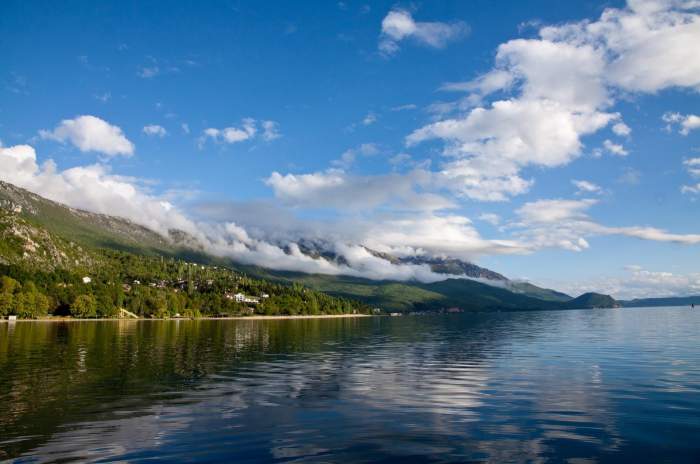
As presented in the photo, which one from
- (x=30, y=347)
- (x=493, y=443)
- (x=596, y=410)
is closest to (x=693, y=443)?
(x=596, y=410)

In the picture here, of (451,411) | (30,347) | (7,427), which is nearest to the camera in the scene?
(7,427)

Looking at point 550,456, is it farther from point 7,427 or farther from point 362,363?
point 362,363

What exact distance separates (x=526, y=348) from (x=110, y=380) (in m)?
71.9

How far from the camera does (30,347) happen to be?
91250 mm

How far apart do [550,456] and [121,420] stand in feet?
89.4

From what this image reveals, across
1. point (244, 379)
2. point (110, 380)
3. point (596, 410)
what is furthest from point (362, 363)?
point (596, 410)

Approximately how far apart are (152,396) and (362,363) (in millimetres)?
33020

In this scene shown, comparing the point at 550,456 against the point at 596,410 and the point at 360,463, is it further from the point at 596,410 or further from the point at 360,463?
the point at 596,410

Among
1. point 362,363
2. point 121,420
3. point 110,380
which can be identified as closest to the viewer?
point 121,420

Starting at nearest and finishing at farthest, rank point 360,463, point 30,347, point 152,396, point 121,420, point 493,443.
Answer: point 360,463, point 493,443, point 121,420, point 152,396, point 30,347

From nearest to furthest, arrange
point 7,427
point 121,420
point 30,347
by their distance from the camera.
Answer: point 7,427
point 121,420
point 30,347

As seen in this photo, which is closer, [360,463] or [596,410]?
[360,463]

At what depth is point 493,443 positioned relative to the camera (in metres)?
27.7

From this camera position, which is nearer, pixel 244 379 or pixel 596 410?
pixel 596 410
